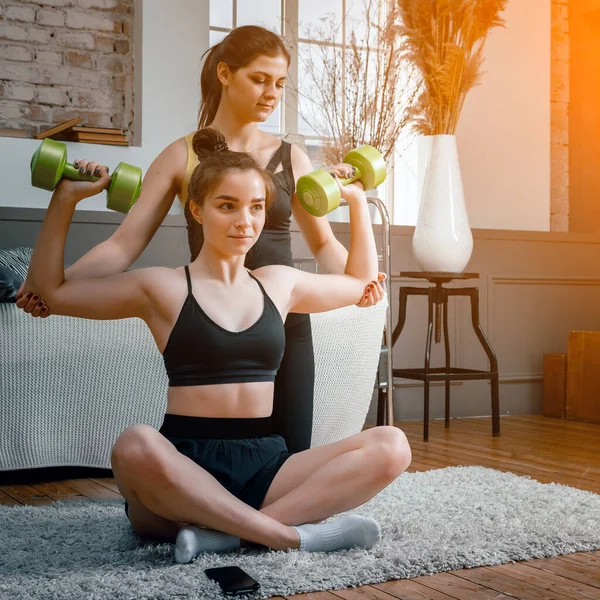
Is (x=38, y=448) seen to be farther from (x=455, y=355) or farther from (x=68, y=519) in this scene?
(x=455, y=355)

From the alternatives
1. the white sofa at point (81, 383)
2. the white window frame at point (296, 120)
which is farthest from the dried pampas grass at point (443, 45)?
the white sofa at point (81, 383)

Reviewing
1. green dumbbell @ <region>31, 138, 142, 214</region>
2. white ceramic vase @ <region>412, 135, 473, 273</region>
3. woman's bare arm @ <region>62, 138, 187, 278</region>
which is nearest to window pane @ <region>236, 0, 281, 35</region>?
white ceramic vase @ <region>412, 135, 473, 273</region>

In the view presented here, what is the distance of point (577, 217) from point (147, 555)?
4.05 metres

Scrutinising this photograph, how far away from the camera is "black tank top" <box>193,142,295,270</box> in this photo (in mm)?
1951

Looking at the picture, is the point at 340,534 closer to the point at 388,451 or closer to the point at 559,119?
the point at 388,451

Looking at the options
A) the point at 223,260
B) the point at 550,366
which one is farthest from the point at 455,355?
the point at 223,260

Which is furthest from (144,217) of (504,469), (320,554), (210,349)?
(504,469)

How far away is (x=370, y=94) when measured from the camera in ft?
14.4

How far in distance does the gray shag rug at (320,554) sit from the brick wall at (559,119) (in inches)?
118

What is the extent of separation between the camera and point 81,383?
262cm

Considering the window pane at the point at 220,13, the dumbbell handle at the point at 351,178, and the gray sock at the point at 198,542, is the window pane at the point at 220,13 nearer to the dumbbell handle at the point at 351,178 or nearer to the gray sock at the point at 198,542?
the dumbbell handle at the point at 351,178

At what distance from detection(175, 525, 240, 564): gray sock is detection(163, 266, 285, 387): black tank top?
285 millimetres

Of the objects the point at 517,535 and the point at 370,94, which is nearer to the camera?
the point at 517,535

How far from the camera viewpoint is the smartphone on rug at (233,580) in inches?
59.8
